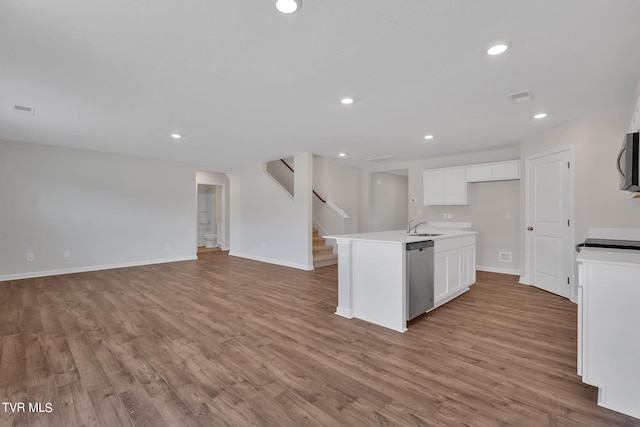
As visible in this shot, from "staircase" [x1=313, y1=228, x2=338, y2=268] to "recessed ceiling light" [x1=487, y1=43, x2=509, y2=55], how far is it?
15.4 feet

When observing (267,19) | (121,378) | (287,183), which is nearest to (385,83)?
(267,19)

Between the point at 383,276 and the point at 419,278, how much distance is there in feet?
1.32

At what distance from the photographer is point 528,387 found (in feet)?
6.36

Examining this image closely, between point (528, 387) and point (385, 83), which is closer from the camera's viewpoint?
point (528, 387)

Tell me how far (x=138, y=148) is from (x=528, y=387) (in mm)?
6513

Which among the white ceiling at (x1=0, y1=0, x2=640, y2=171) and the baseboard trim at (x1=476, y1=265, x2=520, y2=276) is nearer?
the white ceiling at (x1=0, y1=0, x2=640, y2=171)

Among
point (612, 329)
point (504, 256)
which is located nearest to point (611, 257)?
point (612, 329)

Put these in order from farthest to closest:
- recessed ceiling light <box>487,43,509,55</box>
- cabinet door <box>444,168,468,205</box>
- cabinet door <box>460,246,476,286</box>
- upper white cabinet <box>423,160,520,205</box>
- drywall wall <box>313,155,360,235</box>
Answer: drywall wall <box>313,155,360,235</box> → cabinet door <box>444,168,468,205</box> → upper white cabinet <box>423,160,520,205</box> → cabinet door <box>460,246,476,286</box> → recessed ceiling light <box>487,43,509,55</box>

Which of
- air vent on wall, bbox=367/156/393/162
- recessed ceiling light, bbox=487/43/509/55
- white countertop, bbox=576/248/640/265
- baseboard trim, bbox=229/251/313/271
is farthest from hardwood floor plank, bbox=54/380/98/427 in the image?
air vent on wall, bbox=367/156/393/162

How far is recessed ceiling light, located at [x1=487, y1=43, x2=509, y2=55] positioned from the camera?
2.09m

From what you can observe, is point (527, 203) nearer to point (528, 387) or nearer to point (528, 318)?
point (528, 318)

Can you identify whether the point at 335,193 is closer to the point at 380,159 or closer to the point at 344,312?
the point at 380,159

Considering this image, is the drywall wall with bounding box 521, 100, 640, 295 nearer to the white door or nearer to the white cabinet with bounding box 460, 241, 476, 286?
the white door

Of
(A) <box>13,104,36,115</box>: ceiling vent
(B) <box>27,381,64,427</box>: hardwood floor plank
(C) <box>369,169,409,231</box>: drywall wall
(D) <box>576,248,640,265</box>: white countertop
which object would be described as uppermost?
(A) <box>13,104,36,115</box>: ceiling vent
